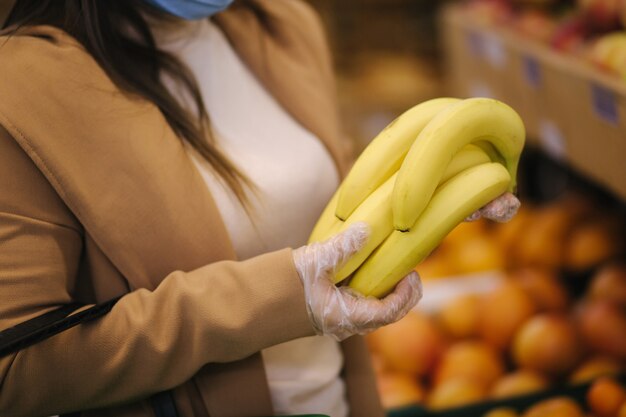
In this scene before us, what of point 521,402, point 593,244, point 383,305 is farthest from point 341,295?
point 593,244

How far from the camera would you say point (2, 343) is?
830 mm

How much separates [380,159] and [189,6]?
0.38 m

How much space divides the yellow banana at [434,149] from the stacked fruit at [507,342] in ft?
2.26

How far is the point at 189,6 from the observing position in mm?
1061

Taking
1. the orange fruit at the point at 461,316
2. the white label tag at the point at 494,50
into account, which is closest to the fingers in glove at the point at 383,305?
the orange fruit at the point at 461,316

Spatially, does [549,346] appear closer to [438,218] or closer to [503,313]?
[503,313]

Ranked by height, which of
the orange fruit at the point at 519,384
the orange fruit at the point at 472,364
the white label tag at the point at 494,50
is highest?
the white label tag at the point at 494,50

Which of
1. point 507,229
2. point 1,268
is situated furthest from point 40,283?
point 507,229

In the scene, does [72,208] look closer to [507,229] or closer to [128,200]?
[128,200]

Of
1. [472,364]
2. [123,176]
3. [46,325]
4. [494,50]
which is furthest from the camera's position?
[494,50]

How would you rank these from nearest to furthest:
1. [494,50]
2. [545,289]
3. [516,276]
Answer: [545,289]
[516,276]
[494,50]

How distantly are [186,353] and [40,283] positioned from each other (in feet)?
0.68

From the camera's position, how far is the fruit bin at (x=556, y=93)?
135 cm

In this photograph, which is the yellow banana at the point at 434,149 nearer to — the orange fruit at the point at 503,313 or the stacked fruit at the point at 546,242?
the orange fruit at the point at 503,313
